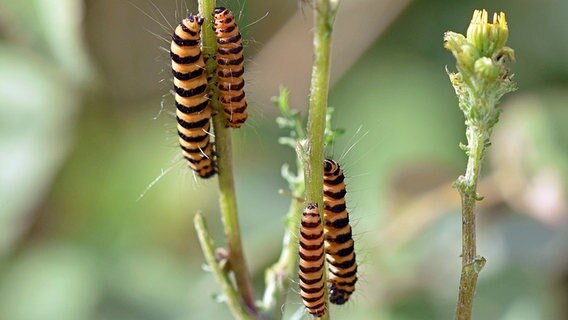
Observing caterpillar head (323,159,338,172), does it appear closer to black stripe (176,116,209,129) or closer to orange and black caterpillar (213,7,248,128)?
orange and black caterpillar (213,7,248,128)

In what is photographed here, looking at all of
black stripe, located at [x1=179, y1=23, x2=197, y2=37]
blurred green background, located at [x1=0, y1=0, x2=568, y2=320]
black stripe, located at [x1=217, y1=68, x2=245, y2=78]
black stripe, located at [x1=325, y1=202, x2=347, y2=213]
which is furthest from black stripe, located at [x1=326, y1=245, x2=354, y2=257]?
blurred green background, located at [x1=0, y1=0, x2=568, y2=320]

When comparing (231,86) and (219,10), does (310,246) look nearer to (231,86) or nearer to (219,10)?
(231,86)

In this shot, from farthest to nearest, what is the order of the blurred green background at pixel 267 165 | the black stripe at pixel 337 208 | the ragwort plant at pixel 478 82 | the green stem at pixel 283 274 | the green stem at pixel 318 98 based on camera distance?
the blurred green background at pixel 267 165, the green stem at pixel 283 274, the black stripe at pixel 337 208, the ragwort plant at pixel 478 82, the green stem at pixel 318 98

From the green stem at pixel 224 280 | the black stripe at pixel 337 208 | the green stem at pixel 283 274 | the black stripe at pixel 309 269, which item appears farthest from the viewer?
the green stem at pixel 283 274

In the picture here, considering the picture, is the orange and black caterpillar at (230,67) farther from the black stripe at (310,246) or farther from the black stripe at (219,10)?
the black stripe at (310,246)

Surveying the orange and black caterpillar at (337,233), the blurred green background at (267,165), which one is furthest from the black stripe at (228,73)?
the blurred green background at (267,165)

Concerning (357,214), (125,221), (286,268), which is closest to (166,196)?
(125,221)

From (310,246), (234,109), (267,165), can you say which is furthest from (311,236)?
(267,165)
